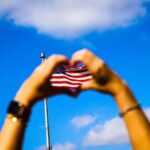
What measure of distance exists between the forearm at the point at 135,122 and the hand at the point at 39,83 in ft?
1.16

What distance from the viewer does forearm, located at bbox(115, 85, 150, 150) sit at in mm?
2176

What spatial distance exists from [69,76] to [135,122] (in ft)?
1.96

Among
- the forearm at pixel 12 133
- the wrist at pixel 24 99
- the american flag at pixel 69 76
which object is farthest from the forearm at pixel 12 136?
the american flag at pixel 69 76

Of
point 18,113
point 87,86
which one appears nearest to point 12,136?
point 18,113

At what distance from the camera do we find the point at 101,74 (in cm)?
222

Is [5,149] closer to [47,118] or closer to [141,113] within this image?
[141,113]

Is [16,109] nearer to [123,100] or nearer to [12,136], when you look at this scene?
[12,136]

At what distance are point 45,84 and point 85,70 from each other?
0.29 m

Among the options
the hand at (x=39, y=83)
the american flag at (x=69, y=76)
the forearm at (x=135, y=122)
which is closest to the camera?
the forearm at (x=135, y=122)

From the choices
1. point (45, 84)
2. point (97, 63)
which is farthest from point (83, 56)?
point (45, 84)

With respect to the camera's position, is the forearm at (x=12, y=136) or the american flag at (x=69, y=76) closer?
the forearm at (x=12, y=136)

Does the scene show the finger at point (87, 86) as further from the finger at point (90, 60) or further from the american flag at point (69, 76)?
the finger at point (90, 60)

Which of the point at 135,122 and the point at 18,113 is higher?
the point at 18,113

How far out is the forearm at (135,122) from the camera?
218cm
